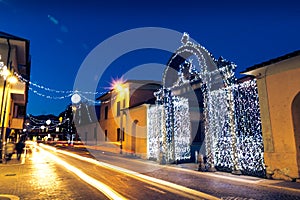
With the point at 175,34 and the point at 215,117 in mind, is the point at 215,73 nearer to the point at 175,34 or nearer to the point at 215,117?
the point at 215,117

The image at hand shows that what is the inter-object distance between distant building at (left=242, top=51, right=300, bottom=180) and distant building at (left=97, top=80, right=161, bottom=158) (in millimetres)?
9762

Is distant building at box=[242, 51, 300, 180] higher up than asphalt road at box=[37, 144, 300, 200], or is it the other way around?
distant building at box=[242, 51, 300, 180]

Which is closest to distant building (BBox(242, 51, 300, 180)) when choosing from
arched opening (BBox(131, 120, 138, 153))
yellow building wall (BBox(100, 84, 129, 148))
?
arched opening (BBox(131, 120, 138, 153))

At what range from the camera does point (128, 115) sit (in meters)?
21.4

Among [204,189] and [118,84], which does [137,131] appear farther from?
[204,189]

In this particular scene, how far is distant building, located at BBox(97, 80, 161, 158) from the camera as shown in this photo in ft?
62.3

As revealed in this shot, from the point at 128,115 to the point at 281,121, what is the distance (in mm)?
14539

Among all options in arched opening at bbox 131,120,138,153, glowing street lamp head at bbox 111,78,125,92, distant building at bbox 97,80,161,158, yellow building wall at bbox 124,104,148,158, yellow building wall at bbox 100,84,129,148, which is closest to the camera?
yellow building wall at bbox 124,104,148,158

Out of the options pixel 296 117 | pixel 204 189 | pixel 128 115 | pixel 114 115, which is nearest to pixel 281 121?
pixel 296 117

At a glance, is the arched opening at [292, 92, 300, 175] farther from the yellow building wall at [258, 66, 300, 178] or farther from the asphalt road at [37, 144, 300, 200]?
the asphalt road at [37, 144, 300, 200]

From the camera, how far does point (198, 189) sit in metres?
7.21

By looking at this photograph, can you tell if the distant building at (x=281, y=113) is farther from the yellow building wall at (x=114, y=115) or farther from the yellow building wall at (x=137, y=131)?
the yellow building wall at (x=114, y=115)

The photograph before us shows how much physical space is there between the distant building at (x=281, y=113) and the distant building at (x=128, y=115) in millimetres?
9762

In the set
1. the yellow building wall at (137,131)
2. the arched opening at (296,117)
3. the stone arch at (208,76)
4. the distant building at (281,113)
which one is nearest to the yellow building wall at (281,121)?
the distant building at (281,113)
